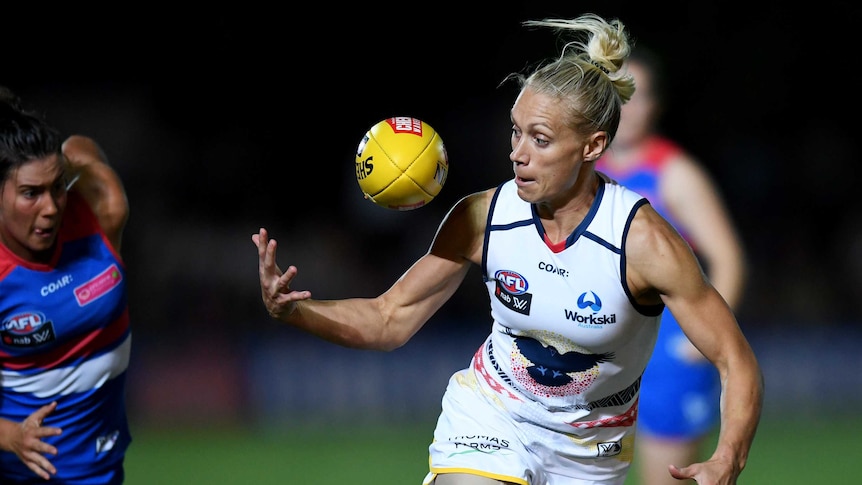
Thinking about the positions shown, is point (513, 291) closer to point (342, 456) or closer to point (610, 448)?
point (610, 448)

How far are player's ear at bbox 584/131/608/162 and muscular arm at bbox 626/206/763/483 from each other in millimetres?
258

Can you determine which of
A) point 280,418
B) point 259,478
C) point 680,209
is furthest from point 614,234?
point 280,418

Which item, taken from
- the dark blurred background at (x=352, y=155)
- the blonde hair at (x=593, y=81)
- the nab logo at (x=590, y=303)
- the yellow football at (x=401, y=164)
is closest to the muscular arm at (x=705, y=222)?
the blonde hair at (x=593, y=81)

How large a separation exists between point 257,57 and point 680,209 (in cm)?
756

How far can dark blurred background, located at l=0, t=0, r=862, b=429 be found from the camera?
8625mm

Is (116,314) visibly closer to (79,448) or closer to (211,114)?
(79,448)

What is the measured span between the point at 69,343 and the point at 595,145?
2130mm

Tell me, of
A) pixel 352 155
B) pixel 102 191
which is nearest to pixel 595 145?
pixel 102 191

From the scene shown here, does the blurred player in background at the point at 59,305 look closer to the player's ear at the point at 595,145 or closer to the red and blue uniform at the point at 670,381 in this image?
the player's ear at the point at 595,145

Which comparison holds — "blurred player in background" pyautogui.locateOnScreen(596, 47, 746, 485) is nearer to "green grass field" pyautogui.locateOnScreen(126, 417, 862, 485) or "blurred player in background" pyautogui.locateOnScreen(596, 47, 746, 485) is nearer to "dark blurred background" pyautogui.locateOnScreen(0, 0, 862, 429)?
"green grass field" pyautogui.locateOnScreen(126, 417, 862, 485)

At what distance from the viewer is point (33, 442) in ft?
11.7

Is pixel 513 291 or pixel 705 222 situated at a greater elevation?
pixel 513 291

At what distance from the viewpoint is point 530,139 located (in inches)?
127

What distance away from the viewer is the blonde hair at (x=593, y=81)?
321 cm
